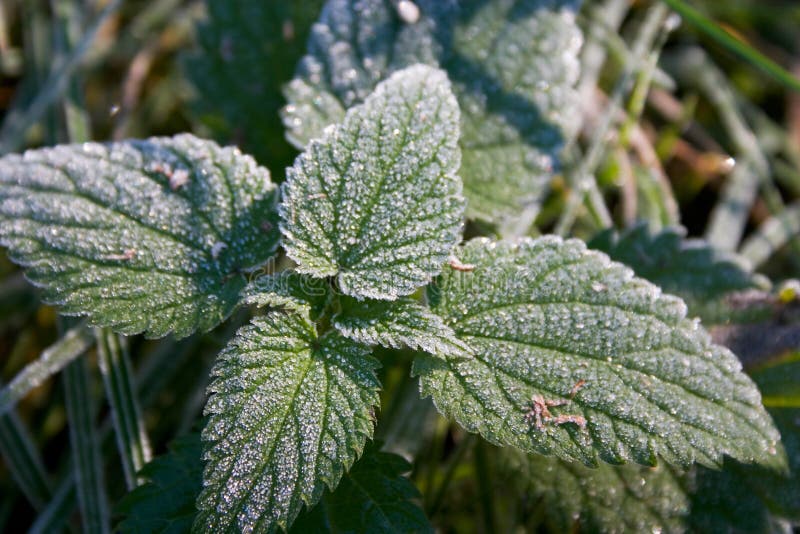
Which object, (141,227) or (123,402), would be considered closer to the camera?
(141,227)

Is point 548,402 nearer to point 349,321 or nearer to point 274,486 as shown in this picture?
point 349,321

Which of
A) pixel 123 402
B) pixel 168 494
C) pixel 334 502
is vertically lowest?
pixel 123 402

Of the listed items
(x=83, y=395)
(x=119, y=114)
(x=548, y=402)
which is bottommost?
(x=83, y=395)

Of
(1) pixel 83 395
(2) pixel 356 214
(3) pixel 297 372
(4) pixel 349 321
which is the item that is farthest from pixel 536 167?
(1) pixel 83 395

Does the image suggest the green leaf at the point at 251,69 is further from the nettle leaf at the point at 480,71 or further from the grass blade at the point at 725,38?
the grass blade at the point at 725,38

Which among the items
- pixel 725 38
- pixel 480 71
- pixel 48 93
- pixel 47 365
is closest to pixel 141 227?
pixel 47 365

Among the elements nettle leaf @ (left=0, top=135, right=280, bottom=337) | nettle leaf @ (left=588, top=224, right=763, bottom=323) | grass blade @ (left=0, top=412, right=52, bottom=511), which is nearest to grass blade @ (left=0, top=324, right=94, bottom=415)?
grass blade @ (left=0, top=412, right=52, bottom=511)

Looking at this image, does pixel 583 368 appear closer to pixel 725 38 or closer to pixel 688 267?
pixel 688 267
